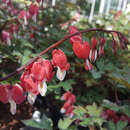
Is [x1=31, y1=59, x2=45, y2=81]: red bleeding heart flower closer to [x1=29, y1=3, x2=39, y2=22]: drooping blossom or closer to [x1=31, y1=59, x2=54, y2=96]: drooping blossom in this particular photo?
[x1=31, y1=59, x2=54, y2=96]: drooping blossom

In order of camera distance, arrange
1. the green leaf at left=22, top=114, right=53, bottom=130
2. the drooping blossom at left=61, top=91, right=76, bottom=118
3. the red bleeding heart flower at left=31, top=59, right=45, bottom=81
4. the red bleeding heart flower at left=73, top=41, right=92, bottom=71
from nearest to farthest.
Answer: the red bleeding heart flower at left=31, top=59, right=45, bottom=81 < the red bleeding heart flower at left=73, top=41, right=92, bottom=71 < the green leaf at left=22, top=114, right=53, bottom=130 < the drooping blossom at left=61, top=91, right=76, bottom=118

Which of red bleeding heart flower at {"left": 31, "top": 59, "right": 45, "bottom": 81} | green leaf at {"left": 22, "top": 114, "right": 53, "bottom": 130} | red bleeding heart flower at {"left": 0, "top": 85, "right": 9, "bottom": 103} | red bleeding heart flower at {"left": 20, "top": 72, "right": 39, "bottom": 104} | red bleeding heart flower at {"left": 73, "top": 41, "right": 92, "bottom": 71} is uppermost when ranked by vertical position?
red bleeding heart flower at {"left": 73, "top": 41, "right": 92, "bottom": 71}

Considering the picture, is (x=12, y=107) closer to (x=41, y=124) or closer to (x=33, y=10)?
(x=41, y=124)

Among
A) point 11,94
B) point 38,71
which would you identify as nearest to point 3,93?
point 11,94

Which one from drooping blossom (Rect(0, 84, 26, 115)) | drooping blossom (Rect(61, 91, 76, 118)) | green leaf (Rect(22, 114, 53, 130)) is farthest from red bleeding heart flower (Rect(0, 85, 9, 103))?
drooping blossom (Rect(61, 91, 76, 118))

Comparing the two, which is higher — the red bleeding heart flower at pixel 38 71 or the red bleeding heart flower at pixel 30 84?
the red bleeding heart flower at pixel 38 71

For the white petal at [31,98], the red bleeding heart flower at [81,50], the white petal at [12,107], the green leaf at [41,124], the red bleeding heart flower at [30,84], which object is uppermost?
the red bleeding heart flower at [81,50]

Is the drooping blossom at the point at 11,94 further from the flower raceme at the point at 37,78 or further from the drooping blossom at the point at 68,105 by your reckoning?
the drooping blossom at the point at 68,105

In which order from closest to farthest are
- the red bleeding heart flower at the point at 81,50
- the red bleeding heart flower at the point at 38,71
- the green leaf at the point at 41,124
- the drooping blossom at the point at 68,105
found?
the red bleeding heart flower at the point at 38,71 → the red bleeding heart flower at the point at 81,50 → the green leaf at the point at 41,124 → the drooping blossom at the point at 68,105

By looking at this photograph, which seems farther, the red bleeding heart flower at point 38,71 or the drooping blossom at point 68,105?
the drooping blossom at point 68,105

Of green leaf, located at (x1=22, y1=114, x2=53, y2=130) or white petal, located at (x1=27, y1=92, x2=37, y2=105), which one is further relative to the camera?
green leaf, located at (x1=22, y1=114, x2=53, y2=130)

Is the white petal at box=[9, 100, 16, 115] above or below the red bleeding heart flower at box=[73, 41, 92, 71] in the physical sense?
below

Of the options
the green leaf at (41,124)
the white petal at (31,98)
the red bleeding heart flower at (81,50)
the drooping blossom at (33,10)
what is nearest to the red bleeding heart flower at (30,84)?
the white petal at (31,98)

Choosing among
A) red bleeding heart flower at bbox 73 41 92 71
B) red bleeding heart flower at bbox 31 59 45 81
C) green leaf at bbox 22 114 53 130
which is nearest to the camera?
red bleeding heart flower at bbox 31 59 45 81
